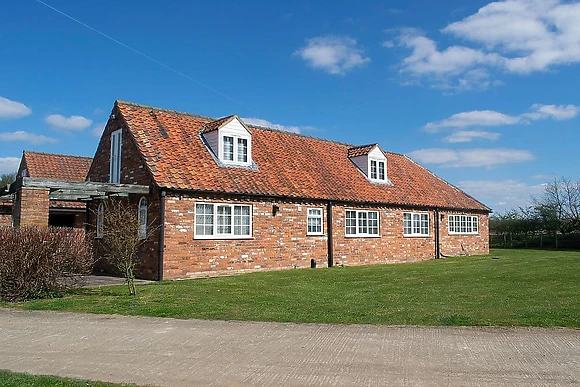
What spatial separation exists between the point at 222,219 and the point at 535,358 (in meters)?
13.6

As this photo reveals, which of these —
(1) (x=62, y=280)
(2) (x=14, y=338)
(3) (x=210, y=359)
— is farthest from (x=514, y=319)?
(1) (x=62, y=280)

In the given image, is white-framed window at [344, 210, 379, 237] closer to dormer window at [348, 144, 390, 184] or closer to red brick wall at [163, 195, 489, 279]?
red brick wall at [163, 195, 489, 279]

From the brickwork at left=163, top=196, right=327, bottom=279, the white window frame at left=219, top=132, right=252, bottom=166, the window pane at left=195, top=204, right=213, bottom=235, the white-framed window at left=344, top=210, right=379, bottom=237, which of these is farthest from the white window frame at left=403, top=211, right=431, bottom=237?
the window pane at left=195, top=204, right=213, bottom=235

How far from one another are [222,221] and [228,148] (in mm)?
3509

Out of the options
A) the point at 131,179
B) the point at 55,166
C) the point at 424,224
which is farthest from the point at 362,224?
the point at 55,166

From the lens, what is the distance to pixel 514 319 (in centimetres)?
963

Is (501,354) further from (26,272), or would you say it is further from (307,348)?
(26,272)

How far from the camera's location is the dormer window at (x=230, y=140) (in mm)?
21062

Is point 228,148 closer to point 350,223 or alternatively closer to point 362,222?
point 350,223

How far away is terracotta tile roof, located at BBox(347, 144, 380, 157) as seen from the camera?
2844cm

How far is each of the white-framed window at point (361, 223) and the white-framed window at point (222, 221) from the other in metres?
5.92

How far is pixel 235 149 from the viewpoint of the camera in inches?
848

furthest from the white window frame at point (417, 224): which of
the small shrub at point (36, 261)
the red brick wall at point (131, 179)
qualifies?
the small shrub at point (36, 261)

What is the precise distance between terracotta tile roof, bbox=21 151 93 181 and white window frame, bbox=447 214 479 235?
68.4 feet
